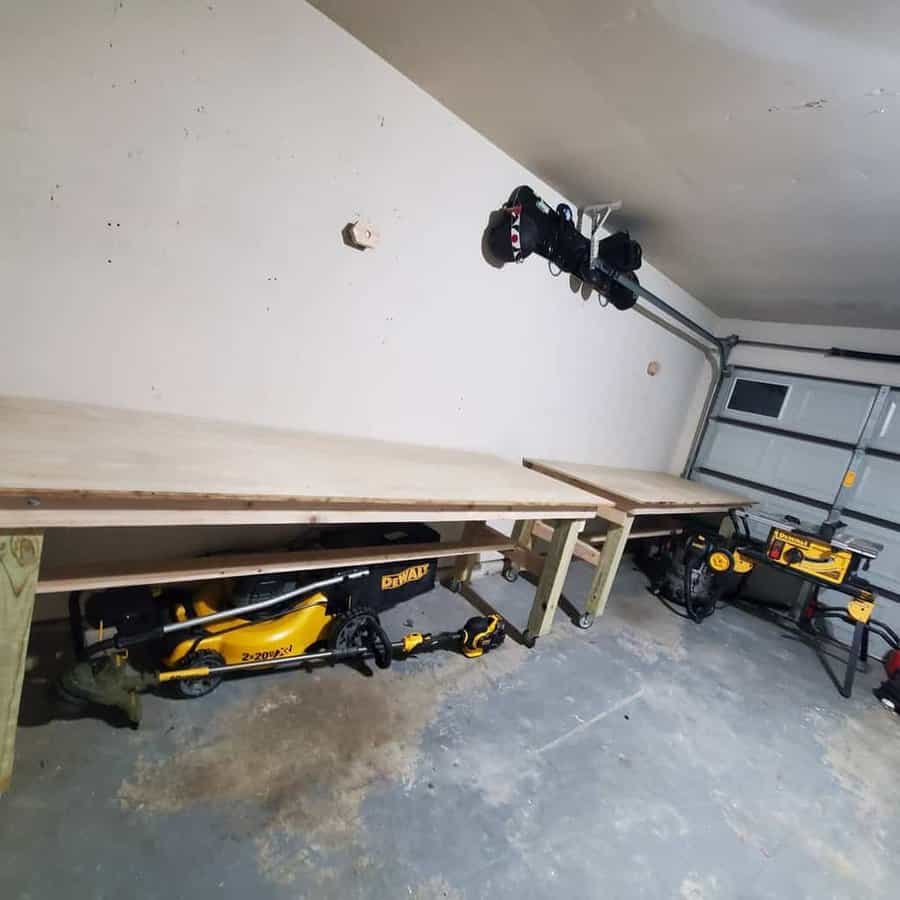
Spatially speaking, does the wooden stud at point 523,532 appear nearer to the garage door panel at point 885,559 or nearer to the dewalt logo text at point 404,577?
the dewalt logo text at point 404,577

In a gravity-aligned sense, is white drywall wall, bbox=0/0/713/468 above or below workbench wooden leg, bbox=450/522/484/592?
above

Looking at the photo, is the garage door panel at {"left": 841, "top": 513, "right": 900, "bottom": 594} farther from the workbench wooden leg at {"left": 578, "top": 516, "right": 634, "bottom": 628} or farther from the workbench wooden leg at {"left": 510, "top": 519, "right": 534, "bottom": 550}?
the workbench wooden leg at {"left": 510, "top": 519, "right": 534, "bottom": 550}

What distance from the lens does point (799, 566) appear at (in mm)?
2740

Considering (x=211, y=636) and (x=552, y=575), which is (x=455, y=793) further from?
(x=552, y=575)

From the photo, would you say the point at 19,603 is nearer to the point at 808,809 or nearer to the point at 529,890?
the point at 529,890

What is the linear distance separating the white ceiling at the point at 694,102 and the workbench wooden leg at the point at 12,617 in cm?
191

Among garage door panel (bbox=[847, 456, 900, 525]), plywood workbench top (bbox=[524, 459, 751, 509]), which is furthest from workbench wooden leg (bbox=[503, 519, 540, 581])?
garage door panel (bbox=[847, 456, 900, 525])

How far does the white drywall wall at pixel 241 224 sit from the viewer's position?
131cm

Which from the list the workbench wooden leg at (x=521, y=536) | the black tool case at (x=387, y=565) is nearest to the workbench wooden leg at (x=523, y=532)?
the workbench wooden leg at (x=521, y=536)

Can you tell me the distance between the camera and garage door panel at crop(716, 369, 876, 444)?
Result: 11.6 feet

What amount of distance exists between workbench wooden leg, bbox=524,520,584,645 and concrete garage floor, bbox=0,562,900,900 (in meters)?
0.14

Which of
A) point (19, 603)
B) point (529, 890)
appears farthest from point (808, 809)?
point (19, 603)

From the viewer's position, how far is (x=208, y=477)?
1133 millimetres

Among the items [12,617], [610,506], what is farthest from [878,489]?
[12,617]
